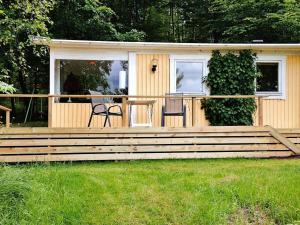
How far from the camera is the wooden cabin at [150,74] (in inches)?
369

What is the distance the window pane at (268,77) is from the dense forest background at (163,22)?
16.8ft

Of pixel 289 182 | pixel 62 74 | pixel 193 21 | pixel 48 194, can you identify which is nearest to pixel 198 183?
pixel 289 182

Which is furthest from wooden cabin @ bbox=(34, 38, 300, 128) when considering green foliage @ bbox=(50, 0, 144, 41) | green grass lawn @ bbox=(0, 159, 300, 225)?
green foliage @ bbox=(50, 0, 144, 41)

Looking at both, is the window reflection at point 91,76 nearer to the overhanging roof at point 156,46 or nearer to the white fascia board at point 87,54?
the white fascia board at point 87,54

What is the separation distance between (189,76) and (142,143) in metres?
3.43

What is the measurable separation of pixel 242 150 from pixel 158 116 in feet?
9.47

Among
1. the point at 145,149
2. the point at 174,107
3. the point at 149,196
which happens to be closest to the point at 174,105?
the point at 174,107

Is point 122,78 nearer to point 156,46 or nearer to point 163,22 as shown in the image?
point 156,46

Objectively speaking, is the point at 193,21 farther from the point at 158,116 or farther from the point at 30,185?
the point at 30,185

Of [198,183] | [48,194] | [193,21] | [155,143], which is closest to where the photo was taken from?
[48,194]

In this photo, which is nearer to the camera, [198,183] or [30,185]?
[30,185]

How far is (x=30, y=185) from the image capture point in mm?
4730

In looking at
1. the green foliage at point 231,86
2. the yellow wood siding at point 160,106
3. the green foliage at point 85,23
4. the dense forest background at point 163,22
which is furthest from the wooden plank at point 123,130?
the green foliage at point 85,23

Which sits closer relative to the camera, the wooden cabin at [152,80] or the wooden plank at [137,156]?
the wooden plank at [137,156]
